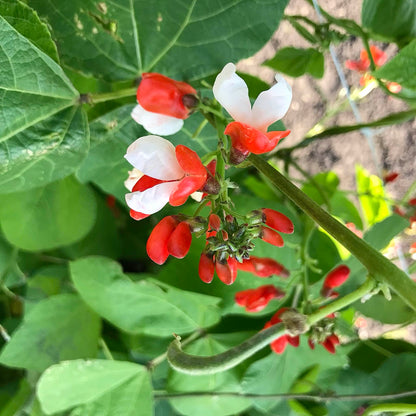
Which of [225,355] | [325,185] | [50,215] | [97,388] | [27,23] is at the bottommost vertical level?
[97,388]

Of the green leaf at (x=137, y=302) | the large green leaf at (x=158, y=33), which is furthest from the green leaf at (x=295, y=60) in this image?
the green leaf at (x=137, y=302)

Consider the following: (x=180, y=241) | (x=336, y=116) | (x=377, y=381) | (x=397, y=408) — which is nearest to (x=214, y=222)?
(x=180, y=241)

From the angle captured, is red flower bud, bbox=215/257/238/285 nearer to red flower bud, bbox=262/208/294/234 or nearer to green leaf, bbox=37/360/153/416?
red flower bud, bbox=262/208/294/234

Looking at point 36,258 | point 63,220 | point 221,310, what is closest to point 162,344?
point 221,310

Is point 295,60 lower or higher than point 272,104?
lower

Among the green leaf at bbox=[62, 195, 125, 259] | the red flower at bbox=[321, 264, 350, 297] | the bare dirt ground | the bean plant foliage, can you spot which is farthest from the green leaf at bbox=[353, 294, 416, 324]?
the bare dirt ground

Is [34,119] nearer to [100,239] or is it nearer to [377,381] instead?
[100,239]

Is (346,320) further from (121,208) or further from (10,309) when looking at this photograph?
(10,309)
